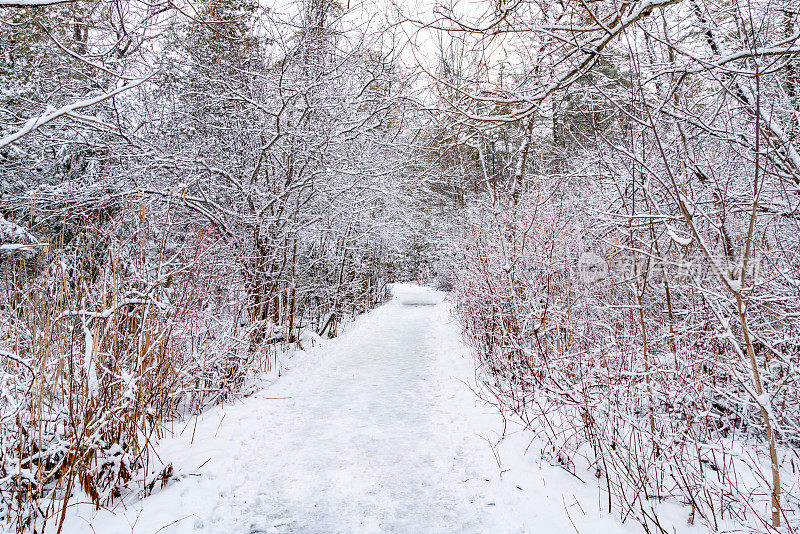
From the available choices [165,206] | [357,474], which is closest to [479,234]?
[357,474]

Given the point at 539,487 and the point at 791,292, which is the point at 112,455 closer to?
the point at 539,487

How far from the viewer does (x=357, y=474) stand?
329cm

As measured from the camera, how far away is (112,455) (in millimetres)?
2676

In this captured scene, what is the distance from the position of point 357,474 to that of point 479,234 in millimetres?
4913

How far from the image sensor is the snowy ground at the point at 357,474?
2.60m

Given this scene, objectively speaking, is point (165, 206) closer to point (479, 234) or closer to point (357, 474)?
point (479, 234)

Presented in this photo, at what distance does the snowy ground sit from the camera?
260 cm

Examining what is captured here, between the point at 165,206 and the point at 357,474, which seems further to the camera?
the point at 165,206

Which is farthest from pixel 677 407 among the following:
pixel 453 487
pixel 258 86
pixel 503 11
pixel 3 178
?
pixel 3 178

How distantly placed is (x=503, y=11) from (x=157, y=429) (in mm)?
4375

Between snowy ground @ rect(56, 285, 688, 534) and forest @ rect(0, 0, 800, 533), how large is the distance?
0.80ft

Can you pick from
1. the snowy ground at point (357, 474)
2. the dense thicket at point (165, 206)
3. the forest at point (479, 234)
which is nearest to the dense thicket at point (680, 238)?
the forest at point (479, 234)

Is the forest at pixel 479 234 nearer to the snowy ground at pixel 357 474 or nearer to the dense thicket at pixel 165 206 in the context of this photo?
the dense thicket at pixel 165 206

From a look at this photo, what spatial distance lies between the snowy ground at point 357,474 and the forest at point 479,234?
244mm
